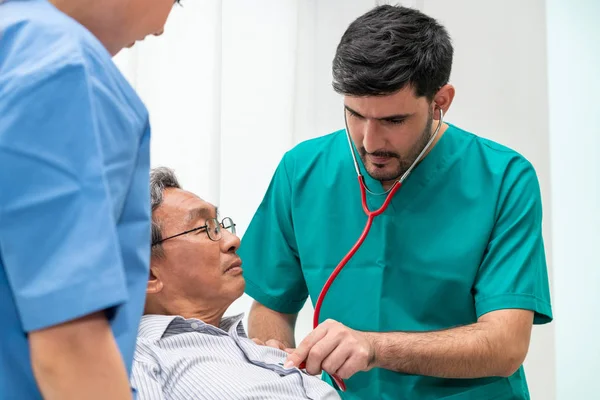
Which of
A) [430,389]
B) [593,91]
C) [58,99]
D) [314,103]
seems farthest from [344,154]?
[58,99]

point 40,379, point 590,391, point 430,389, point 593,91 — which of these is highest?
point 593,91

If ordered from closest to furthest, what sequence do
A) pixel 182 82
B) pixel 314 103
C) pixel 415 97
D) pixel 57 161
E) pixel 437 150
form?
1. pixel 57 161
2. pixel 415 97
3. pixel 437 150
4. pixel 182 82
5. pixel 314 103

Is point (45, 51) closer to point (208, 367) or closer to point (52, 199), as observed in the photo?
point (52, 199)

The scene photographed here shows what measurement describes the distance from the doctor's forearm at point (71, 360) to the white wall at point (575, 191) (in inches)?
86.3

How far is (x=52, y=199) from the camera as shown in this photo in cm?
63

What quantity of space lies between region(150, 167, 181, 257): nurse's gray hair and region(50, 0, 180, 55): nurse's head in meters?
1.00

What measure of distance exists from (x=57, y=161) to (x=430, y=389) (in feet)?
4.12

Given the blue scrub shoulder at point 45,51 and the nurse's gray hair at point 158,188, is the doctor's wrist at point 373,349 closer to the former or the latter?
the nurse's gray hair at point 158,188

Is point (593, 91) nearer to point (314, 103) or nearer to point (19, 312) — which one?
point (314, 103)

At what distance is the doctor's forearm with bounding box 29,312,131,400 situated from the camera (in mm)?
633

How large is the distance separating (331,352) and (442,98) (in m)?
0.68

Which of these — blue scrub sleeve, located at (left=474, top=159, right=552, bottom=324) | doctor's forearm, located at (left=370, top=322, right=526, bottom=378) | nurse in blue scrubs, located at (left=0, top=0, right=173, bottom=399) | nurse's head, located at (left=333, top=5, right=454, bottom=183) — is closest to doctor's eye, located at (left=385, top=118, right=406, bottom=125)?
nurse's head, located at (left=333, top=5, right=454, bottom=183)

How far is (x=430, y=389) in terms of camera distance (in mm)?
1695

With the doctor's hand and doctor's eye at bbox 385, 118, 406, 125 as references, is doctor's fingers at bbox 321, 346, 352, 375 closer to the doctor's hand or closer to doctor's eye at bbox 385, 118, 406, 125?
the doctor's hand
